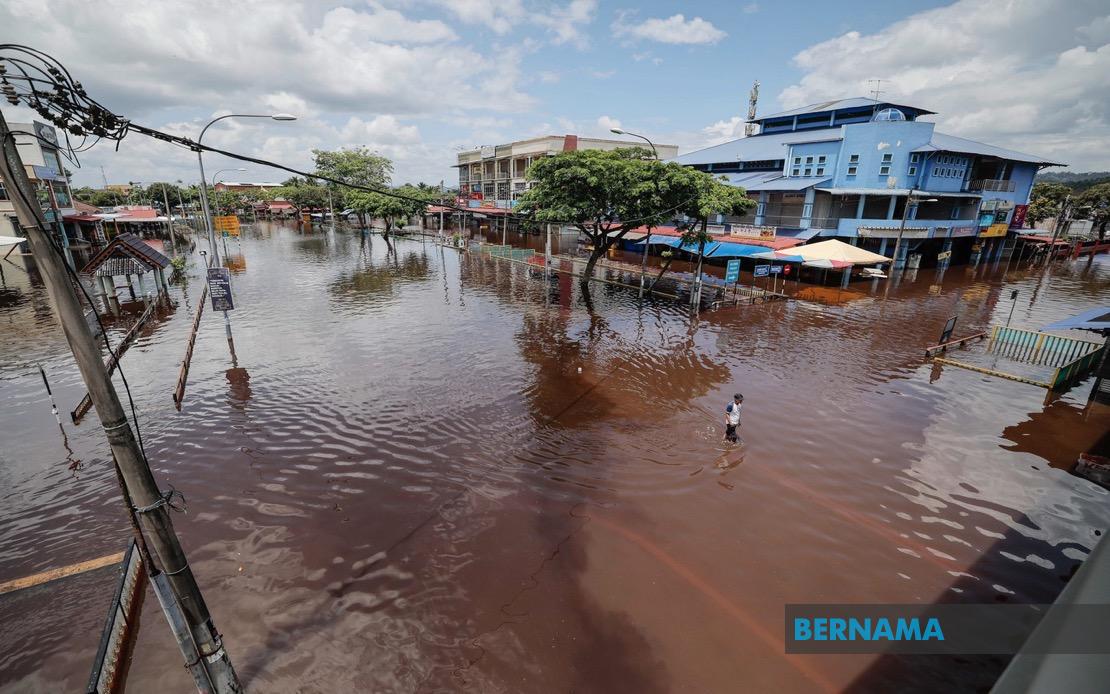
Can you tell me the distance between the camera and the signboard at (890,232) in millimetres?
36594

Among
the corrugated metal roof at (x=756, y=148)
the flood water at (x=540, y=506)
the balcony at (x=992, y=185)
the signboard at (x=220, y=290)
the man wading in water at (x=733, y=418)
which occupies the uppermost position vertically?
the corrugated metal roof at (x=756, y=148)

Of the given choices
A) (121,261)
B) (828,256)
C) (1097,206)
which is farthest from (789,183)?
(1097,206)

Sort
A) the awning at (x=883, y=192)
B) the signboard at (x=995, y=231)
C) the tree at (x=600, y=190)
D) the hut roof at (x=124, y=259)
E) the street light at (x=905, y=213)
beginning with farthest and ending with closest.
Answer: the signboard at (x=995, y=231) < the awning at (x=883, y=192) < the street light at (x=905, y=213) < the tree at (x=600, y=190) < the hut roof at (x=124, y=259)

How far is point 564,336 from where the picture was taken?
2166 cm

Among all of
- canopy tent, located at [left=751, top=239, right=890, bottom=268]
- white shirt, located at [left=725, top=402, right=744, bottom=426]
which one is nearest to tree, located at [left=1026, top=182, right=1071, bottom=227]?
canopy tent, located at [left=751, top=239, right=890, bottom=268]

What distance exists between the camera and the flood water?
7.03 m

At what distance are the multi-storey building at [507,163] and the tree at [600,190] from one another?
3135cm

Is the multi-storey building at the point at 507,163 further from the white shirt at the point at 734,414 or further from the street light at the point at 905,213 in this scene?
the white shirt at the point at 734,414

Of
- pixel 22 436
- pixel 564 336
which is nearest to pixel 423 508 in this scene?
pixel 22 436

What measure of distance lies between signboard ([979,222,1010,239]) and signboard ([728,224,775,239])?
21.5m

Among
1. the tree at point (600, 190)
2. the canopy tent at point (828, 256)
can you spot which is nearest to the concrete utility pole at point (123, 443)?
the tree at point (600, 190)

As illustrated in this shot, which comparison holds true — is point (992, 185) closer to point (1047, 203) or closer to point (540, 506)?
point (1047, 203)

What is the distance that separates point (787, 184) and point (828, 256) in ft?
38.4

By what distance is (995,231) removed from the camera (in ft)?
143
